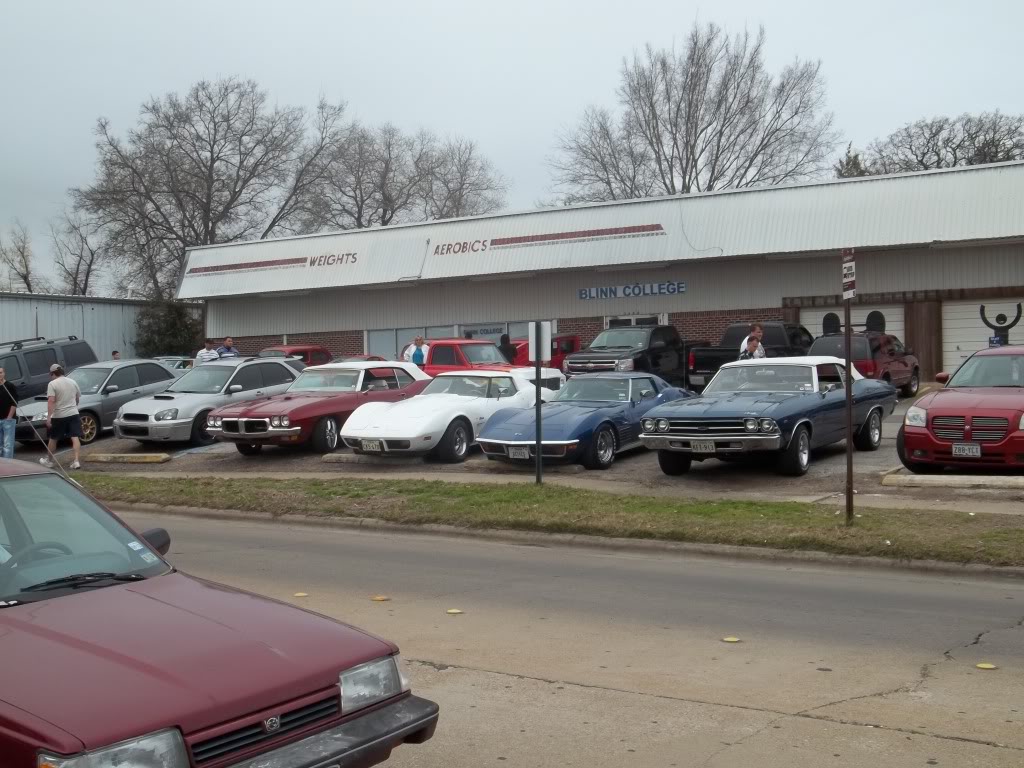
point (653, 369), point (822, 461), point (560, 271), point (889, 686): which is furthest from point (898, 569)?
point (560, 271)

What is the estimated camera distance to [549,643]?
7.27 m

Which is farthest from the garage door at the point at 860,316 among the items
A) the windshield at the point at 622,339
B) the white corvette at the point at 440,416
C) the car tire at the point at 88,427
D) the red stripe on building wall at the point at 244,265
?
the car tire at the point at 88,427

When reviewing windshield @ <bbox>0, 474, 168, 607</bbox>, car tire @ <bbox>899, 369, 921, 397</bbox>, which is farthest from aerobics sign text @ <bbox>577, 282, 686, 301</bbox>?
windshield @ <bbox>0, 474, 168, 607</bbox>

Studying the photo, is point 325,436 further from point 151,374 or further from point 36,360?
point 36,360

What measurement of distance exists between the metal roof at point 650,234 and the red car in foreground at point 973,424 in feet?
42.1

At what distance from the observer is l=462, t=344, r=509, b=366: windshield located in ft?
79.9

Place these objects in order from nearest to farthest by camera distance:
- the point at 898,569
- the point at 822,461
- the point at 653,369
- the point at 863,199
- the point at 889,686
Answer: the point at 889,686, the point at 898,569, the point at 822,461, the point at 653,369, the point at 863,199

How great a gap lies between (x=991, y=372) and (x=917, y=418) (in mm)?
1474

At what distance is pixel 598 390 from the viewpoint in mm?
17406

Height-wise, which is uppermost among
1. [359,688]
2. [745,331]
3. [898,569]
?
Answer: [745,331]

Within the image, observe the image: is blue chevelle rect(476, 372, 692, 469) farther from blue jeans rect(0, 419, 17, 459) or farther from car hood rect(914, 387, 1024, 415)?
blue jeans rect(0, 419, 17, 459)

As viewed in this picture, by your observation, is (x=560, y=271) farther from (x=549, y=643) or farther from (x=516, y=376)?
(x=549, y=643)

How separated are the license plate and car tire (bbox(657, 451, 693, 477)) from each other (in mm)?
3492

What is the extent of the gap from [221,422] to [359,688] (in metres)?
15.6
